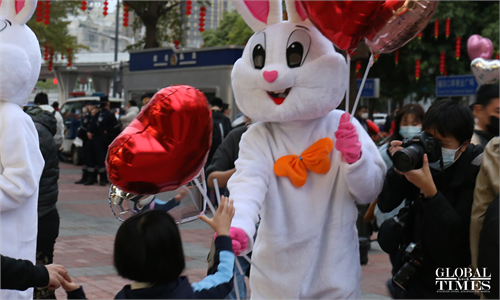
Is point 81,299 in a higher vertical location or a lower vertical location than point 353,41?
lower

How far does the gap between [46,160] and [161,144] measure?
2253 mm

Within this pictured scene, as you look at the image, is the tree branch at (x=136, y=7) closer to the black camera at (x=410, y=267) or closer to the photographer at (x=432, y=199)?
the photographer at (x=432, y=199)

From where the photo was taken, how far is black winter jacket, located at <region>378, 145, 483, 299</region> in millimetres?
2824

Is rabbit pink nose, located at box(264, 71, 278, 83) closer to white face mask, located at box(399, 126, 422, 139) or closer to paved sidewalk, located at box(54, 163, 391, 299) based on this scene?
paved sidewalk, located at box(54, 163, 391, 299)

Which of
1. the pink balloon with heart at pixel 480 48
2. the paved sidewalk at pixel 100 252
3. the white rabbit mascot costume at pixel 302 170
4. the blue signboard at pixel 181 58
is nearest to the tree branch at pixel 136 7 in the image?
the blue signboard at pixel 181 58

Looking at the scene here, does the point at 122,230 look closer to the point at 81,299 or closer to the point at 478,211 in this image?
the point at 81,299

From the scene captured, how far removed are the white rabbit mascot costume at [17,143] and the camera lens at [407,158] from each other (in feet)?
6.21

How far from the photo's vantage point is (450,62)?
19.2 m

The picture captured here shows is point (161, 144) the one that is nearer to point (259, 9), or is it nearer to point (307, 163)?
point (307, 163)

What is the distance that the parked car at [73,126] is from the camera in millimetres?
17487

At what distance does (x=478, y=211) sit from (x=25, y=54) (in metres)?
2.54

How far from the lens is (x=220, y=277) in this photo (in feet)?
7.58

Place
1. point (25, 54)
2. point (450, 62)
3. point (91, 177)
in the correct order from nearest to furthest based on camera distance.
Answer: point (25, 54)
point (91, 177)
point (450, 62)

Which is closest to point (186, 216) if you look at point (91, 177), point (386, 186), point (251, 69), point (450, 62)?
point (251, 69)
